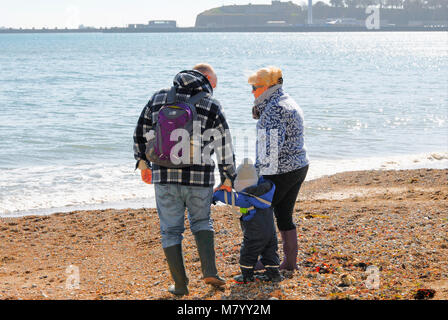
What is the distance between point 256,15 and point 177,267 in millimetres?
188926

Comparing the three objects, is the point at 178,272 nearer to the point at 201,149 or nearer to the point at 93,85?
the point at 201,149

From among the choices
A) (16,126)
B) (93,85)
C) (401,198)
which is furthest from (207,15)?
(401,198)

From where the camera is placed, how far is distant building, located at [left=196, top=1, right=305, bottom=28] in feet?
609

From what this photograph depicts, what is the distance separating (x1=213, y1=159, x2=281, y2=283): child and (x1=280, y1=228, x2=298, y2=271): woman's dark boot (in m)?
0.25

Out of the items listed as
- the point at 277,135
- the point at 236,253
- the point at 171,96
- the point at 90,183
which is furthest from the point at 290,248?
the point at 90,183

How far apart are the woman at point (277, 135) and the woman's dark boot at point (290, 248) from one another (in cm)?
35

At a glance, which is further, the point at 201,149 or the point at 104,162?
the point at 104,162

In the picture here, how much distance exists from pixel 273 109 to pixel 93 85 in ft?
112

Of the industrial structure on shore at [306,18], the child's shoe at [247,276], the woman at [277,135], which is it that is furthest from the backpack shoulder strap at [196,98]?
the industrial structure on shore at [306,18]

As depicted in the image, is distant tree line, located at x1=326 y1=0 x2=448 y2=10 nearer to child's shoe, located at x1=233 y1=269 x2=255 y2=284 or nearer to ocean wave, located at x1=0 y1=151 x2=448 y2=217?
ocean wave, located at x1=0 y1=151 x2=448 y2=217

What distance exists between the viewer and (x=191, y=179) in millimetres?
4254

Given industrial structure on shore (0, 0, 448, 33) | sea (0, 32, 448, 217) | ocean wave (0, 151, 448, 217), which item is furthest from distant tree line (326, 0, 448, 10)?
ocean wave (0, 151, 448, 217)

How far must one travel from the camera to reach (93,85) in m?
37.3

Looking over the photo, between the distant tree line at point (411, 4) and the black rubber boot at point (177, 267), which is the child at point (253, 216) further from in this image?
the distant tree line at point (411, 4)
